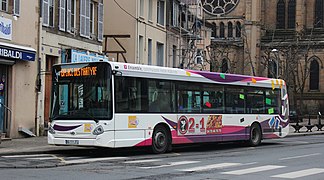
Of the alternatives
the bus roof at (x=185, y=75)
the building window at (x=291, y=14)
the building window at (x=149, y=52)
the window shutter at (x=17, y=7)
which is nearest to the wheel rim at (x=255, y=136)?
the bus roof at (x=185, y=75)

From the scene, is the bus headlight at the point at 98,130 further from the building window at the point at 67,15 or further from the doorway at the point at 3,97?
the building window at the point at 67,15

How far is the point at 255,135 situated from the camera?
1016 inches

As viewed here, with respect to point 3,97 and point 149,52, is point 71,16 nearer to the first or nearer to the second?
point 3,97

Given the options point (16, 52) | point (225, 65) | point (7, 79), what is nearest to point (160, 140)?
point (16, 52)

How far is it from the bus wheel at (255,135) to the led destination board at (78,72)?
338 inches

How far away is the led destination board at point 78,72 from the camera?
19.2 m

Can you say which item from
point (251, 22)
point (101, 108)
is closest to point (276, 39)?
point (251, 22)

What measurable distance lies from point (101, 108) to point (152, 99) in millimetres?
2162

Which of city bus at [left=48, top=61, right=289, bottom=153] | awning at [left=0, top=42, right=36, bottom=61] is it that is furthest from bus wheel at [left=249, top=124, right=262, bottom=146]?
awning at [left=0, top=42, right=36, bottom=61]

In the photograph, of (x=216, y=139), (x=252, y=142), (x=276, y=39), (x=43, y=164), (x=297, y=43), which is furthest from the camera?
(x=276, y=39)

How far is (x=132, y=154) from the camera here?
20.8m

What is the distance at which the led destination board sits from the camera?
19.2 m

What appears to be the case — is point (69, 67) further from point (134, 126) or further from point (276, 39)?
point (276, 39)

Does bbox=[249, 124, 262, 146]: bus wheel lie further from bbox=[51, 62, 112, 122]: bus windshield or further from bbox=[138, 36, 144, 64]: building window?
bbox=[138, 36, 144, 64]: building window
